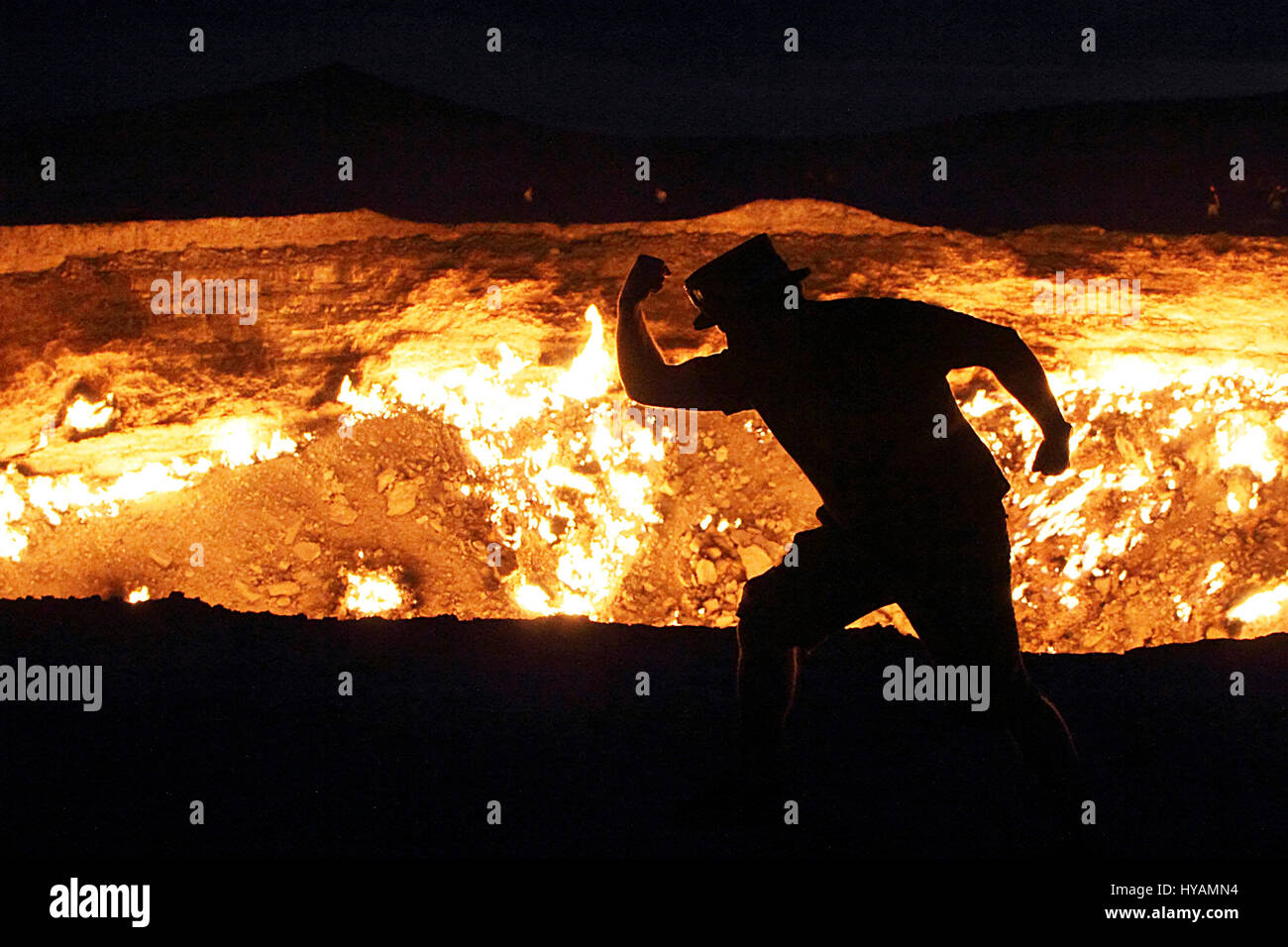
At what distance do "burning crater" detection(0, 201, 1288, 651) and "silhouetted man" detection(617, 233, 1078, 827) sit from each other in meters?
3.83

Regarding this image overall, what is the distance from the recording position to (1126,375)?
22.7ft

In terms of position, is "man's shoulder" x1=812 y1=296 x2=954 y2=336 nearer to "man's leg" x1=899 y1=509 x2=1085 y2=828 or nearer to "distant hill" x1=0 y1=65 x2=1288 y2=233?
"man's leg" x1=899 y1=509 x2=1085 y2=828

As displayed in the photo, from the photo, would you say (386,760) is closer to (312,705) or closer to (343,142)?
(312,705)

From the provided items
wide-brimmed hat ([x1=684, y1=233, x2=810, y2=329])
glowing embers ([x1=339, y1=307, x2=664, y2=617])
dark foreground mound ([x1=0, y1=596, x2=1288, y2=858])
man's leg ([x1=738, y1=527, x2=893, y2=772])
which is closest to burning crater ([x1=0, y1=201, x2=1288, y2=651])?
glowing embers ([x1=339, y1=307, x2=664, y2=617])

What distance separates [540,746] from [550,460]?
3.85 m

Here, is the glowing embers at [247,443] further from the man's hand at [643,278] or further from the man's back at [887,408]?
the man's back at [887,408]

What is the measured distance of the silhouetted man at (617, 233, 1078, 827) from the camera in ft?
8.64

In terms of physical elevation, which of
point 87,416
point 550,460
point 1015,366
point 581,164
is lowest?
point 1015,366

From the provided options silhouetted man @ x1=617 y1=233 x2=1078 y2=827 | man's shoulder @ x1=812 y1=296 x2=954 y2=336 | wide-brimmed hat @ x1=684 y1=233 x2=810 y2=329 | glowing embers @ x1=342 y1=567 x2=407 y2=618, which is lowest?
glowing embers @ x1=342 y1=567 x2=407 y2=618

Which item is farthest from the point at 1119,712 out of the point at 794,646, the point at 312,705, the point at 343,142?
the point at 343,142

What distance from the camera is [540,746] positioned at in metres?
3.41

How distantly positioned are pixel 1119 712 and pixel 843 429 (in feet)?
5.74

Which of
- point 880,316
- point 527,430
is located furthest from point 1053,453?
point 527,430

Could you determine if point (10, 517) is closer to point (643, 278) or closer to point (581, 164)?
point (581, 164)
